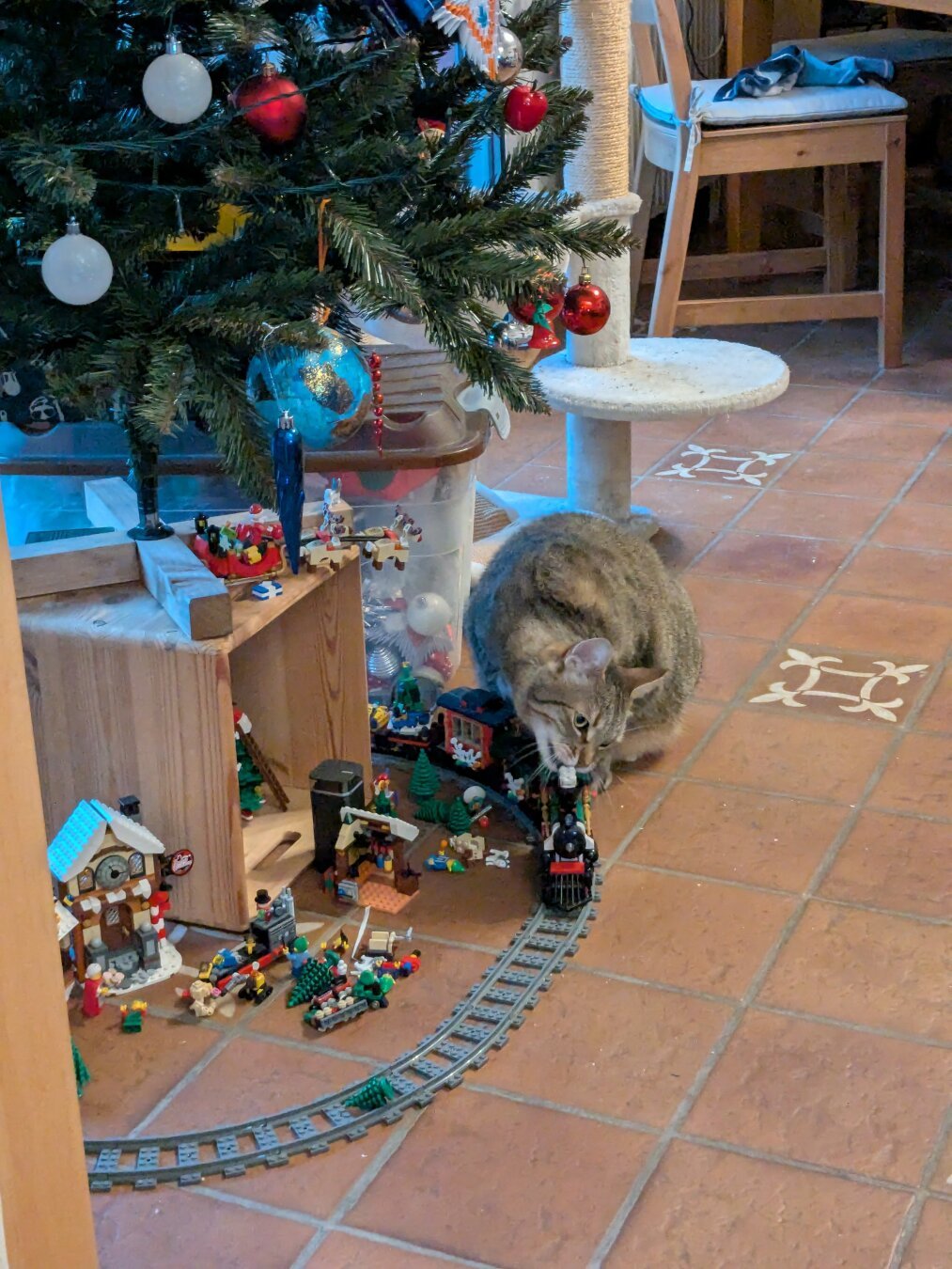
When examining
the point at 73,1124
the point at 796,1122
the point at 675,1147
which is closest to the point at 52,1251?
the point at 73,1124

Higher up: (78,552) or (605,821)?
(78,552)

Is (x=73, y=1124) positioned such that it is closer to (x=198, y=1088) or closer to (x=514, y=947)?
(x=198, y=1088)

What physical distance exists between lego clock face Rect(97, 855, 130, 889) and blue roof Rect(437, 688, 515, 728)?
0.59m

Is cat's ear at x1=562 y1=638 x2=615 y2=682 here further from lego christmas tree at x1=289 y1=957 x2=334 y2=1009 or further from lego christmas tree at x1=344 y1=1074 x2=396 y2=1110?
lego christmas tree at x1=344 y1=1074 x2=396 y2=1110

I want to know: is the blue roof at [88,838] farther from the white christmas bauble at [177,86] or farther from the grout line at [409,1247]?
the white christmas bauble at [177,86]

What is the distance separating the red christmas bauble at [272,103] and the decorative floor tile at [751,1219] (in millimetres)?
1069

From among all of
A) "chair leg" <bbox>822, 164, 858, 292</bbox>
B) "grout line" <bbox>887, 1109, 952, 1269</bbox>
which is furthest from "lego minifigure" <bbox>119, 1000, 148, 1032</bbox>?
"chair leg" <bbox>822, 164, 858, 292</bbox>

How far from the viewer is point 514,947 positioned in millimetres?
1764

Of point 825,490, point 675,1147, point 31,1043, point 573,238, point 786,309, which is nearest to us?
point 31,1043

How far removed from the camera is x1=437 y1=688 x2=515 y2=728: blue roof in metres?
2.10

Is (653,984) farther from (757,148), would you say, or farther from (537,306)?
(757,148)

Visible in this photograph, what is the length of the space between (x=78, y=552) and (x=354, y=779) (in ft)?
1.42

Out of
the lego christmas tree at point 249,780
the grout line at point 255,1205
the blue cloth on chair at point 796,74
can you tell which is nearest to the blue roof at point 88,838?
the lego christmas tree at point 249,780

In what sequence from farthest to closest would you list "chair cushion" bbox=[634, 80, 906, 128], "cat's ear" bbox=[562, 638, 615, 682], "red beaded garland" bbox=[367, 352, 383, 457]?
"chair cushion" bbox=[634, 80, 906, 128] < "cat's ear" bbox=[562, 638, 615, 682] < "red beaded garland" bbox=[367, 352, 383, 457]
